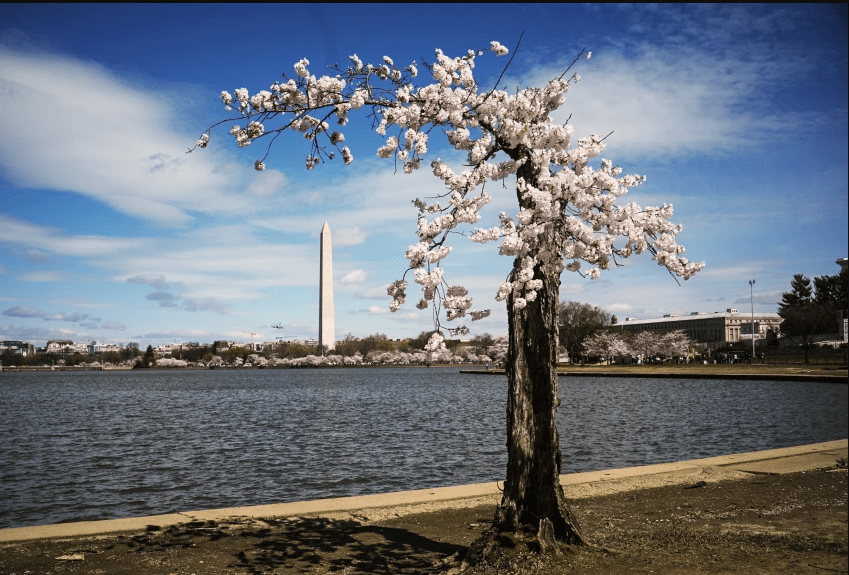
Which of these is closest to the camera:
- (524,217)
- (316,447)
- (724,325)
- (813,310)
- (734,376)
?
(524,217)

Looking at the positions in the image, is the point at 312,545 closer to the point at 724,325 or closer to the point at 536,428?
the point at 536,428

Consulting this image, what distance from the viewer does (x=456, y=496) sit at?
11.4 meters

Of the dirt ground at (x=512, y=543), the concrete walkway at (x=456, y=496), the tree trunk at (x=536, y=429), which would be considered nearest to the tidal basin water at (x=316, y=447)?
the concrete walkway at (x=456, y=496)

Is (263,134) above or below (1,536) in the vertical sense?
above

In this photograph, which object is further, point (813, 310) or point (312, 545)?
point (813, 310)

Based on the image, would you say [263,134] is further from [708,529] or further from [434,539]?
[708,529]

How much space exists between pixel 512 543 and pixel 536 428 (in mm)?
1255

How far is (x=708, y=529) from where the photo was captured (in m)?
8.42

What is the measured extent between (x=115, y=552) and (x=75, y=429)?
27.3 m

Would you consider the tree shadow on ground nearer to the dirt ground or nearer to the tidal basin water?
the dirt ground

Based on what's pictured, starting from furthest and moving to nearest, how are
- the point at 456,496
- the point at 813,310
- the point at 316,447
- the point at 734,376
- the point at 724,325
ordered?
1. the point at 724,325
2. the point at 813,310
3. the point at 734,376
4. the point at 316,447
5. the point at 456,496

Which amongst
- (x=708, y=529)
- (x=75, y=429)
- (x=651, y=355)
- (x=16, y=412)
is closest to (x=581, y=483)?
(x=708, y=529)

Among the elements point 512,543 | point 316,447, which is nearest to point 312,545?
point 512,543

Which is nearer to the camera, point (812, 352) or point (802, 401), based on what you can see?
point (802, 401)
